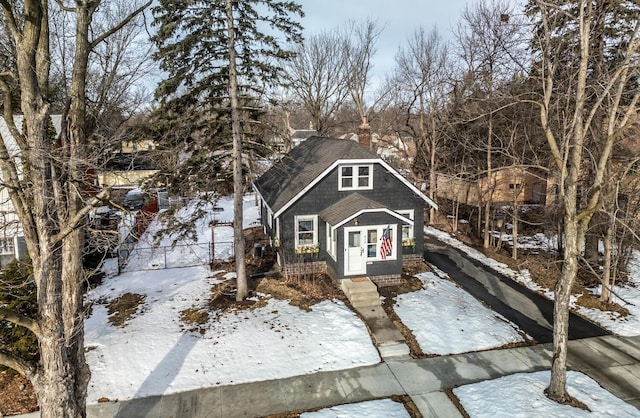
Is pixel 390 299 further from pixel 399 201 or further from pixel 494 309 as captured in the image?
pixel 399 201

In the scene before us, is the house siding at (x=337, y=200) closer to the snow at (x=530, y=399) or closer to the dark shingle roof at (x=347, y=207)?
the dark shingle roof at (x=347, y=207)

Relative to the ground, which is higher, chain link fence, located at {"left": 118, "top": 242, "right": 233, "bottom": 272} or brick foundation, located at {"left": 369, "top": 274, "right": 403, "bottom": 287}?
chain link fence, located at {"left": 118, "top": 242, "right": 233, "bottom": 272}

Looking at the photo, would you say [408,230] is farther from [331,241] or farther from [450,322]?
[450,322]

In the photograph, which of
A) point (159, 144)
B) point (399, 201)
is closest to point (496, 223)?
point (399, 201)

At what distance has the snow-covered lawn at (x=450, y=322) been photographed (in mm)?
11844

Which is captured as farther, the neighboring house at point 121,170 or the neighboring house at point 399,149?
the neighboring house at point 399,149

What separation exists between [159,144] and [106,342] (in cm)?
640

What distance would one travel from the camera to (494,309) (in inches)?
563

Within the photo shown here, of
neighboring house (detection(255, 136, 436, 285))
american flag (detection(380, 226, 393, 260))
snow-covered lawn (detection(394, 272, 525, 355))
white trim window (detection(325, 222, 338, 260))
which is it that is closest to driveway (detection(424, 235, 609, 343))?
snow-covered lawn (detection(394, 272, 525, 355))

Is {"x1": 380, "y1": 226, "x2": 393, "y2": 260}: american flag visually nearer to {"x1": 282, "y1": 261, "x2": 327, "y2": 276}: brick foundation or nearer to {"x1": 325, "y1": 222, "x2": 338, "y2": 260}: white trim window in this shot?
{"x1": 325, "y1": 222, "x2": 338, "y2": 260}: white trim window

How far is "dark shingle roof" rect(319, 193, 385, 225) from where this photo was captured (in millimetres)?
15383

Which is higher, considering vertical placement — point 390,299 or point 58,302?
point 58,302

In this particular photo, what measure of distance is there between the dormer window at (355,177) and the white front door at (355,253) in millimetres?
2523

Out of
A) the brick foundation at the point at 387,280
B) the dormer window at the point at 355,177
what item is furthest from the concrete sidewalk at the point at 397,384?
the dormer window at the point at 355,177
